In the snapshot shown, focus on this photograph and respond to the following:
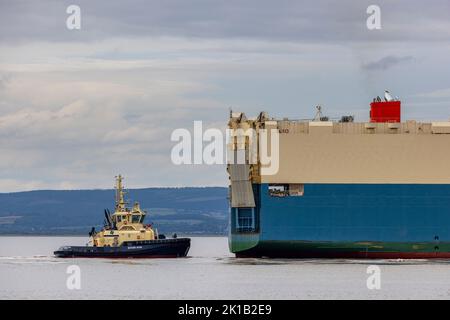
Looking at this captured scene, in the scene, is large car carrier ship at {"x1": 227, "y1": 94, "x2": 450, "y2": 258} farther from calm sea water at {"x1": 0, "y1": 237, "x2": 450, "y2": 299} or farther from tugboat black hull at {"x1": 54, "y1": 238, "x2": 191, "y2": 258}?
tugboat black hull at {"x1": 54, "y1": 238, "x2": 191, "y2": 258}

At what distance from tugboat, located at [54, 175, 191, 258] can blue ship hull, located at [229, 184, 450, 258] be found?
5.08 m

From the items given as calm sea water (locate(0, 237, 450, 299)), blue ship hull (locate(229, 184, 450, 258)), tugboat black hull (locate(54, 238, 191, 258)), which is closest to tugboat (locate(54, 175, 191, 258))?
tugboat black hull (locate(54, 238, 191, 258))

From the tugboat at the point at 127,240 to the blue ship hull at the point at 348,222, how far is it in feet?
16.7

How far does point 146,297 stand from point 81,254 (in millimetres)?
26902

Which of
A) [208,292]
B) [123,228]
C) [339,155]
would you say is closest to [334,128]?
[339,155]

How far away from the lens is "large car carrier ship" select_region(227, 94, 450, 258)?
73.8 metres

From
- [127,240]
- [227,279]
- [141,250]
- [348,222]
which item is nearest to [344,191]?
[348,222]

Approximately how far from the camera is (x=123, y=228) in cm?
7881

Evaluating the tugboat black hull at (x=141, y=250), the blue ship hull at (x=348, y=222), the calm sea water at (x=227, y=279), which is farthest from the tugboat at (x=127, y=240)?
the blue ship hull at (x=348, y=222)

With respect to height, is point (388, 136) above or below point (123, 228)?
above

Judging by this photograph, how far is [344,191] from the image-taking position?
74188 millimetres

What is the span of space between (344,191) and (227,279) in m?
13.5
